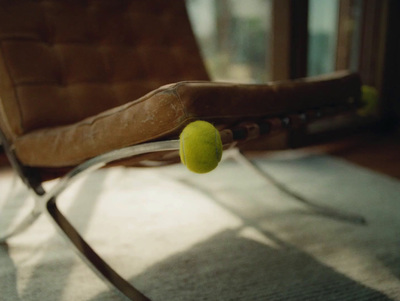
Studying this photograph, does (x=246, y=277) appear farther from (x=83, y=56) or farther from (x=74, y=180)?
(x=83, y=56)

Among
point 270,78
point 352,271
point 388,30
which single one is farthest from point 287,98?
point 388,30

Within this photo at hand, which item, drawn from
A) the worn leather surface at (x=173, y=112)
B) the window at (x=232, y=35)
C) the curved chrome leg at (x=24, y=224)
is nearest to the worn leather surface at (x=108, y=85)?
the worn leather surface at (x=173, y=112)

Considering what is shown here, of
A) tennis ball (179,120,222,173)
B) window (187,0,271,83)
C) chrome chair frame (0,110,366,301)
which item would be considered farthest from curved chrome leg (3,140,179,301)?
window (187,0,271,83)

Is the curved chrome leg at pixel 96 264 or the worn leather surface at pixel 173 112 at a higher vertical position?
the worn leather surface at pixel 173 112

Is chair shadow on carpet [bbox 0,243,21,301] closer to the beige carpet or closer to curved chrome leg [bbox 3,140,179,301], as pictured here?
the beige carpet

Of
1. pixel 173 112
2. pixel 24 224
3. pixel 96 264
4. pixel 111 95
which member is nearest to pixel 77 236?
pixel 96 264

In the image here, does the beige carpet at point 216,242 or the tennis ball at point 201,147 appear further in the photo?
the beige carpet at point 216,242

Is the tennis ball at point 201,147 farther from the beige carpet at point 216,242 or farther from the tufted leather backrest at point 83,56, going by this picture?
the tufted leather backrest at point 83,56
